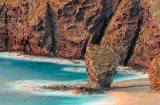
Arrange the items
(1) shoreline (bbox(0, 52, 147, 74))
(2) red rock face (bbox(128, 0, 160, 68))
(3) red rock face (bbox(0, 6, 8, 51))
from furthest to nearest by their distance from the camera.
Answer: (3) red rock face (bbox(0, 6, 8, 51))
(1) shoreline (bbox(0, 52, 147, 74))
(2) red rock face (bbox(128, 0, 160, 68))

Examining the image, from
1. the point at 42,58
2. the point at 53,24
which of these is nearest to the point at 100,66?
the point at 42,58

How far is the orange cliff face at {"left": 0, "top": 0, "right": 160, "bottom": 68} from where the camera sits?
39.2 meters

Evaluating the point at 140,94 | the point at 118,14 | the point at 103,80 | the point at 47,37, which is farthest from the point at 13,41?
the point at 140,94

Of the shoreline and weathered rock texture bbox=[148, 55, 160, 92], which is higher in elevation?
weathered rock texture bbox=[148, 55, 160, 92]

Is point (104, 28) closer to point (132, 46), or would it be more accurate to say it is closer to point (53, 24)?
point (132, 46)

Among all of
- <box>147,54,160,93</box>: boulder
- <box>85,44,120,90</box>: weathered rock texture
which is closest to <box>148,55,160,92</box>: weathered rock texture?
<box>147,54,160,93</box>: boulder

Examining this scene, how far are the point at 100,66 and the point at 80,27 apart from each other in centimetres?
2632

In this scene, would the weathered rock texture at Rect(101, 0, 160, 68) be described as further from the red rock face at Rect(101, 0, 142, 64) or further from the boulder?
the boulder

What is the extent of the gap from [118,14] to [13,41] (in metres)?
27.3

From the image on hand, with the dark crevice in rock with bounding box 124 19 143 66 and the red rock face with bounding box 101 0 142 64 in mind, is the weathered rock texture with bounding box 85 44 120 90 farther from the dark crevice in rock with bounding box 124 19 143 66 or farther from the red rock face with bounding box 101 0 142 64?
the dark crevice in rock with bounding box 124 19 143 66

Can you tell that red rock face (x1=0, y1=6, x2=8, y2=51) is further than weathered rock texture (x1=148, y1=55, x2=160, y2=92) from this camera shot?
Yes

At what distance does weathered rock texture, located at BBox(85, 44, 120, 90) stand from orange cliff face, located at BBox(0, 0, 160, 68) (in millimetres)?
17921

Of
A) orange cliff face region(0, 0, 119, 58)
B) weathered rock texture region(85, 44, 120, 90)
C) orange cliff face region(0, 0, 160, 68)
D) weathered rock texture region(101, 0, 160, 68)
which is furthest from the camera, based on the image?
orange cliff face region(0, 0, 119, 58)

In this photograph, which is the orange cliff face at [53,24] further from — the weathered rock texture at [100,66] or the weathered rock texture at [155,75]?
the weathered rock texture at [155,75]
